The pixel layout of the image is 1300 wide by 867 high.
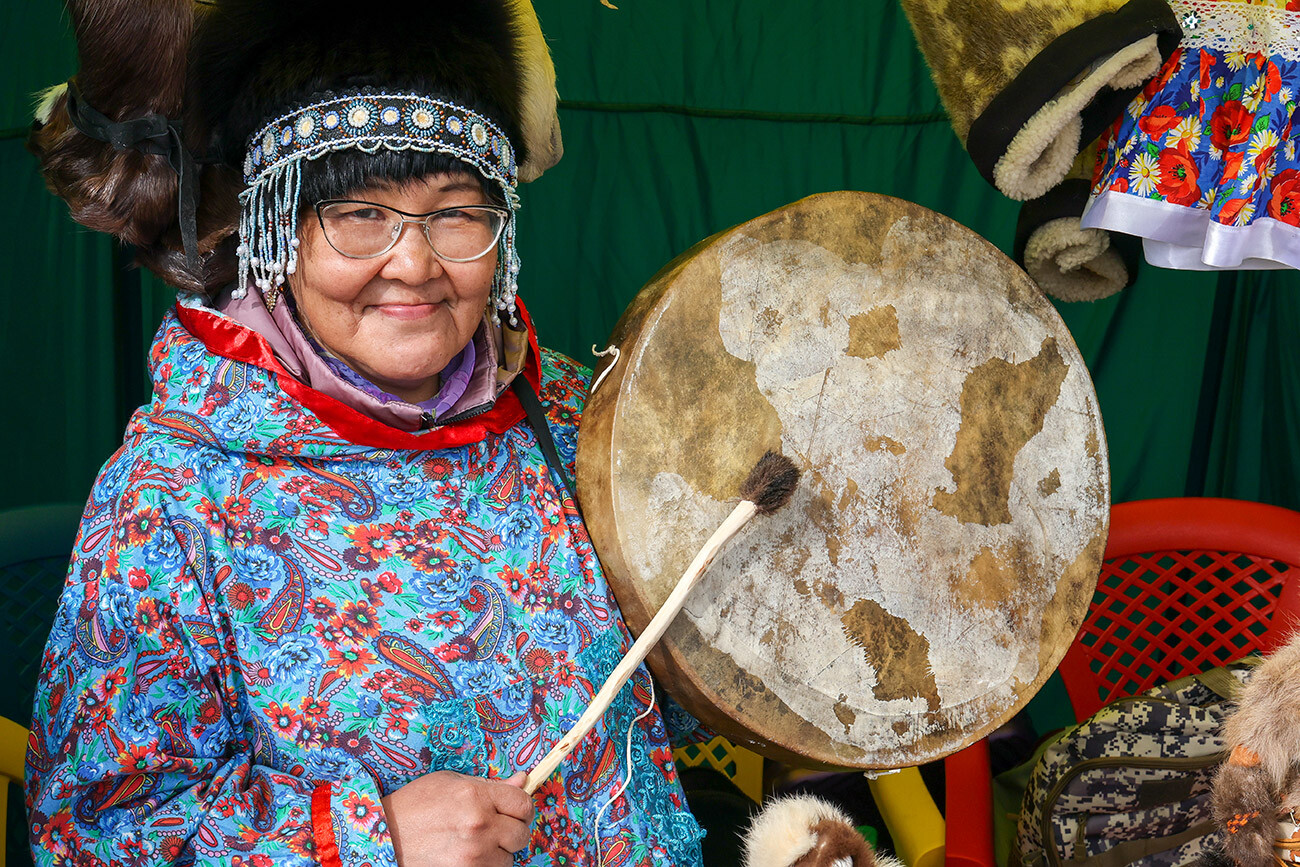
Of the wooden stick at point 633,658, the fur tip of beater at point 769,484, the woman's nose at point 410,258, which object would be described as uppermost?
the woman's nose at point 410,258

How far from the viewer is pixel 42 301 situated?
2234 mm

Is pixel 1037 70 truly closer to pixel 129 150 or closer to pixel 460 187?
pixel 460 187

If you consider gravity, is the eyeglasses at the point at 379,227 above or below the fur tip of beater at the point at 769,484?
above

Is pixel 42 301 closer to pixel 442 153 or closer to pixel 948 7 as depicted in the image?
pixel 442 153

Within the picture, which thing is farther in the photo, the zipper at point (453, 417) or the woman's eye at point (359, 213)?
the zipper at point (453, 417)

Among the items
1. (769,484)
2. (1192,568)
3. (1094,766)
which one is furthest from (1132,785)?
(769,484)

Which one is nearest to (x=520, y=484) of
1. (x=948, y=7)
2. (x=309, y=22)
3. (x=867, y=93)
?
(x=309, y=22)

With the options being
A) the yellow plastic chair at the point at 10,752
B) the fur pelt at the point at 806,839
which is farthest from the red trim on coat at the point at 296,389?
the yellow plastic chair at the point at 10,752

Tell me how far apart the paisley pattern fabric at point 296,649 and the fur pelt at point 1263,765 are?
0.75m

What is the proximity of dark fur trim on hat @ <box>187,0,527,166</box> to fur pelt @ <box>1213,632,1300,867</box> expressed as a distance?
1.29 meters

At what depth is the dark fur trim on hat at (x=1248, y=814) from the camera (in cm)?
138

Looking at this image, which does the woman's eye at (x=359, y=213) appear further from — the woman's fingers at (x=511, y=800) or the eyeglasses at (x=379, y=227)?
the woman's fingers at (x=511, y=800)

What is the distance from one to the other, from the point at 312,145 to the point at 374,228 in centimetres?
12

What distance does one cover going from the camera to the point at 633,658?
1229 mm
